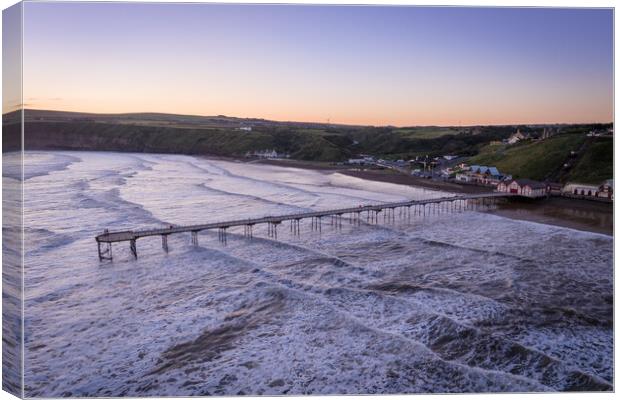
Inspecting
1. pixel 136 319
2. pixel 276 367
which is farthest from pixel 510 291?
pixel 136 319

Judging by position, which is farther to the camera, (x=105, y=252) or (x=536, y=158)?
(x=536, y=158)

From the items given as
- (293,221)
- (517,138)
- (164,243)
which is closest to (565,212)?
(293,221)

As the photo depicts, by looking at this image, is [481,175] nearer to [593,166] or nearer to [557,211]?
[593,166]

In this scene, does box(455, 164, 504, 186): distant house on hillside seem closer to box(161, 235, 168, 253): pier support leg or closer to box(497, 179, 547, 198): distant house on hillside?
box(497, 179, 547, 198): distant house on hillside

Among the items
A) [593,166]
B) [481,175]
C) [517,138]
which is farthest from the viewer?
[517,138]

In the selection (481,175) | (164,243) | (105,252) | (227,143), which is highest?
(227,143)

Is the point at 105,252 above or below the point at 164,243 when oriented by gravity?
below

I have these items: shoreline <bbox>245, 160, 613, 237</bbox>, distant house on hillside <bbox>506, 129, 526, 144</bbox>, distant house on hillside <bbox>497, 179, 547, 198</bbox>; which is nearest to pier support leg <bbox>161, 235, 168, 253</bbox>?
shoreline <bbox>245, 160, 613, 237</bbox>

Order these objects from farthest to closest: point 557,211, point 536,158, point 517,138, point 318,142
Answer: point 318,142
point 517,138
point 536,158
point 557,211
